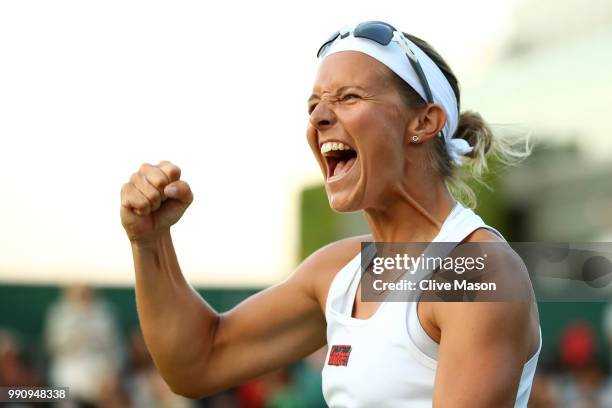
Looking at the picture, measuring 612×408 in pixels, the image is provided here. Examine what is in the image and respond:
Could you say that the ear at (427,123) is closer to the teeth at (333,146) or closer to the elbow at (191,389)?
the teeth at (333,146)

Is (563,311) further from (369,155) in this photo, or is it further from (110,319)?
(369,155)

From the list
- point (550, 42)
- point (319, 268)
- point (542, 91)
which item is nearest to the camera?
point (319, 268)

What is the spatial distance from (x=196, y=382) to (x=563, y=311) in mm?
7476

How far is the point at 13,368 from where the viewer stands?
968cm

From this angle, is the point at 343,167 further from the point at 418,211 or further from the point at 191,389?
the point at 191,389

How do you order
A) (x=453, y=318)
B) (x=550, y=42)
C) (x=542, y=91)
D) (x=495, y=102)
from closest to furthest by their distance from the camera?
(x=453, y=318) → (x=495, y=102) → (x=542, y=91) → (x=550, y=42)

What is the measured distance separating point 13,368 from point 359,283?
6.80 metres

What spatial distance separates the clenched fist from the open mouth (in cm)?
42

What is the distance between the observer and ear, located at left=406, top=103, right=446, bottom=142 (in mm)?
3443

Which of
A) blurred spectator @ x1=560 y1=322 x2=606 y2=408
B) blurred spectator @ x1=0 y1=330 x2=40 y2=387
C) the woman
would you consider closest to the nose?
the woman

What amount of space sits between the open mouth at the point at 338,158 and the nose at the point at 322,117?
0.18 ft

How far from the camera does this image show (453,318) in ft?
9.94

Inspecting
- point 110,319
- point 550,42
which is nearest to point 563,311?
point 110,319

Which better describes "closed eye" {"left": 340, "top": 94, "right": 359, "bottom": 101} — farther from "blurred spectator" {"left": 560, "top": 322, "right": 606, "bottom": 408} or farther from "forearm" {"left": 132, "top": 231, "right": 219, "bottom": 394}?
"blurred spectator" {"left": 560, "top": 322, "right": 606, "bottom": 408}
